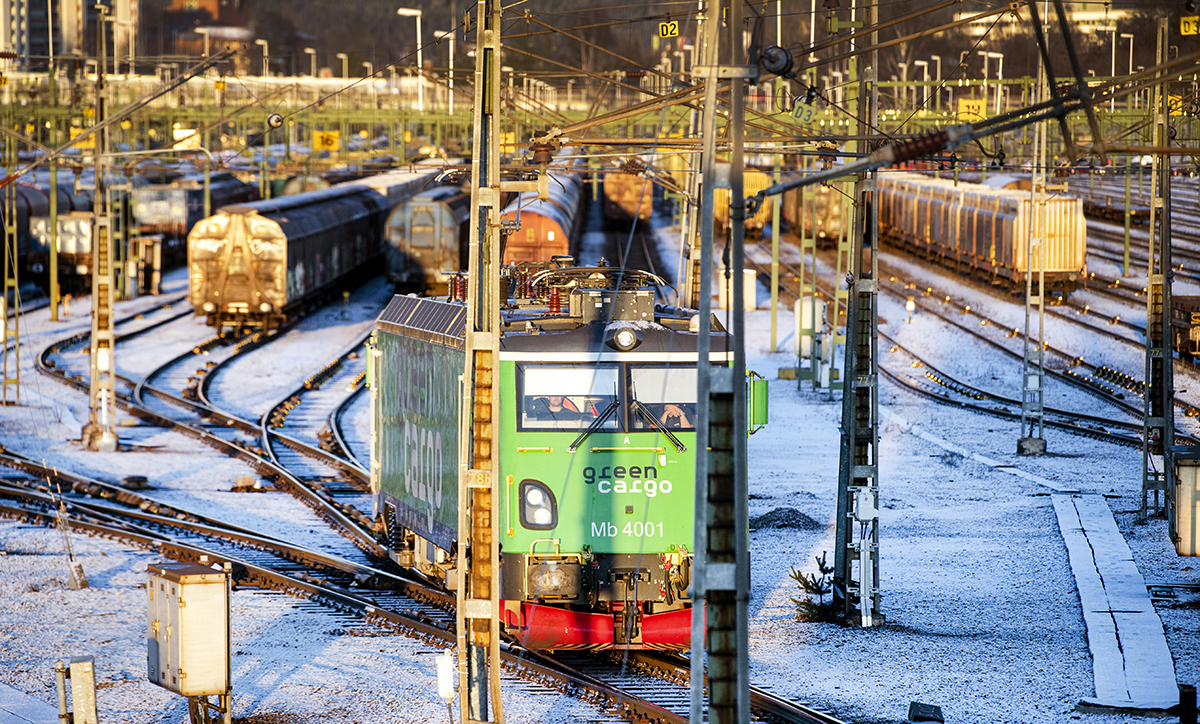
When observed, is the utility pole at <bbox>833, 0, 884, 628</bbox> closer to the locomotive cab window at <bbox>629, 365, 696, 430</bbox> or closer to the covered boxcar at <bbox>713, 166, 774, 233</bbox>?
the locomotive cab window at <bbox>629, 365, 696, 430</bbox>

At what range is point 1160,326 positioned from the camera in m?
19.5

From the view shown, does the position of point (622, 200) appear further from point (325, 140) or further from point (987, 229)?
point (987, 229)

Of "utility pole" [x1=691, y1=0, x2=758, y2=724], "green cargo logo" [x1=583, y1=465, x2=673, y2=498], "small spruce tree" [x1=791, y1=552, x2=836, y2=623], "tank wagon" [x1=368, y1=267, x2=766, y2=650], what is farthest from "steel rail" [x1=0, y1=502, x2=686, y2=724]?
"utility pole" [x1=691, y1=0, x2=758, y2=724]

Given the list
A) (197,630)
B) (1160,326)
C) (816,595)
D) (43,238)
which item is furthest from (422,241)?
(197,630)

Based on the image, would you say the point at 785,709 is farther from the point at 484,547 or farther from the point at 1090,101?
the point at 1090,101

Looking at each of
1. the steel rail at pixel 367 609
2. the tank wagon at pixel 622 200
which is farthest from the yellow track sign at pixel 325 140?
the steel rail at pixel 367 609

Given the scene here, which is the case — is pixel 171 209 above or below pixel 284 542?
above

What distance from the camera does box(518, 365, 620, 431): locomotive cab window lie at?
12.4m

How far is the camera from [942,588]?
1616 centimetres

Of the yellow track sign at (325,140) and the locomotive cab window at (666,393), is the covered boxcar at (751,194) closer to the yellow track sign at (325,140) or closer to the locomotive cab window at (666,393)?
the yellow track sign at (325,140)

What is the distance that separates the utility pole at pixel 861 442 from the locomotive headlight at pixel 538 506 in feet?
11.8

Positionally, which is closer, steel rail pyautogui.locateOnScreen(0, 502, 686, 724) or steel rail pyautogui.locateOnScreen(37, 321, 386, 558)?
steel rail pyautogui.locateOnScreen(0, 502, 686, 724)

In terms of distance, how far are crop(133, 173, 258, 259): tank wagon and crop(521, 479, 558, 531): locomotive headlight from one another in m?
44.4

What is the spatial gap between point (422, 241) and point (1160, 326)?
2920 cm
